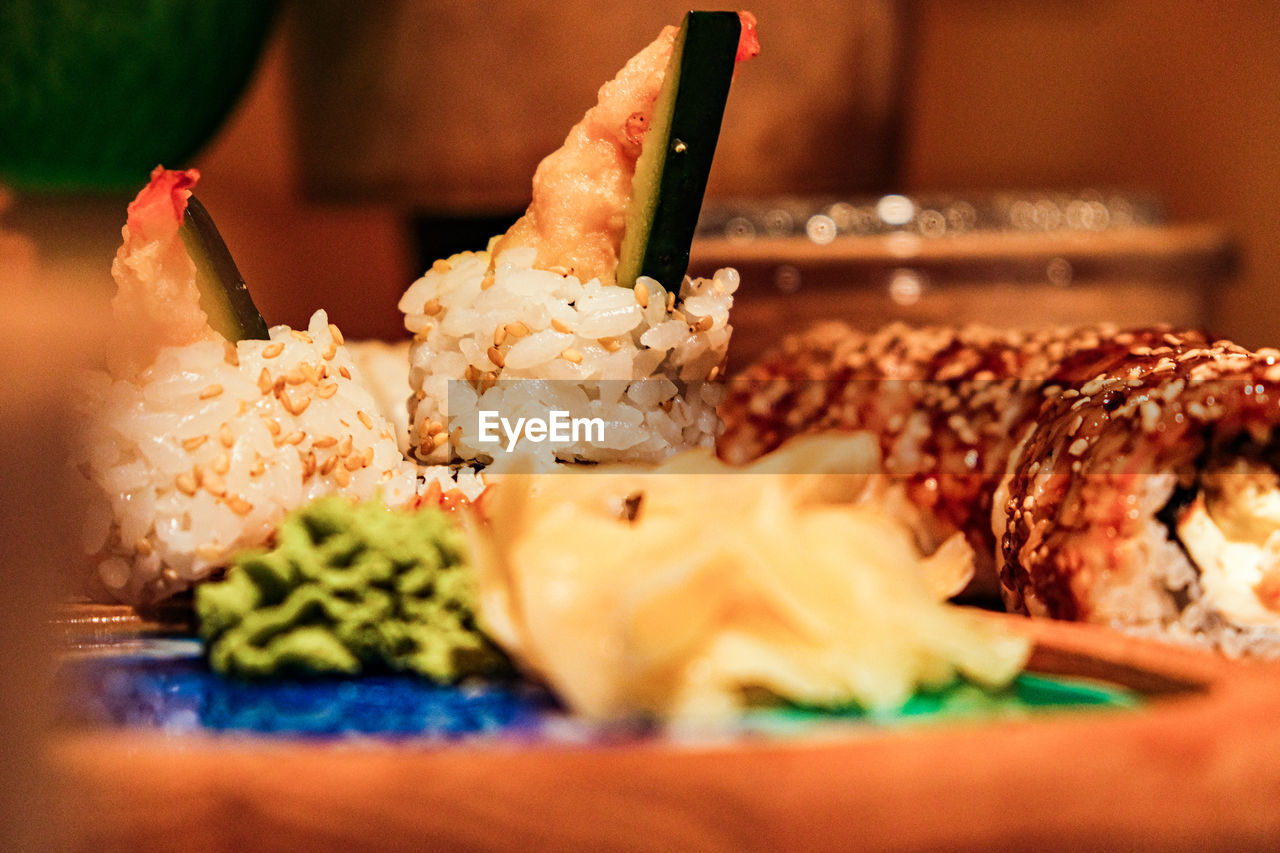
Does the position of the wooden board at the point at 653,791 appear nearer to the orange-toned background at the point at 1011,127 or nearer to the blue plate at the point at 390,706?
the blue plate at the point at 390,706

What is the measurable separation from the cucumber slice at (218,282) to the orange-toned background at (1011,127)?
726 mm

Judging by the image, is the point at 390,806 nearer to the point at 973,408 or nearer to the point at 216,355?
the point at 216,355

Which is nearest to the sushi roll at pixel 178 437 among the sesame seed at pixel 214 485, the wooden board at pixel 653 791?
the sesame seed at pixel 214 485

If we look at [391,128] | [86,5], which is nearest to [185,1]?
[86,5]

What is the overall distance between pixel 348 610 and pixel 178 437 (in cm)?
25

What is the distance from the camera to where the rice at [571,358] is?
96cm

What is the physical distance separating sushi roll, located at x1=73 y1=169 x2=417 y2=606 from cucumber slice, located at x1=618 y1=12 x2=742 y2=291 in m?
0.31

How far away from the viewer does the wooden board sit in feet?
1.73

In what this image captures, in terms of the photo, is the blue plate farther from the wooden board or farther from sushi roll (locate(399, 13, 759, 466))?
sushi roll (locate(399, 13, 759, 466))

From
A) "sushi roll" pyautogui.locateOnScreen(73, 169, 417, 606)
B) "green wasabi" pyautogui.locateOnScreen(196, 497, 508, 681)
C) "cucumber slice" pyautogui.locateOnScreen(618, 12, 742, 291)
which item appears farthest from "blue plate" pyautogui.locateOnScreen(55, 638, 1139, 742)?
"cucumber slice" pyautogui.locateOnScreen(618, 12, 742, 291)

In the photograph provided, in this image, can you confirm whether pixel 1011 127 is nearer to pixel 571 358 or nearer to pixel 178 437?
pixel 571 358

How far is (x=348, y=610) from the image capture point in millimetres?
714

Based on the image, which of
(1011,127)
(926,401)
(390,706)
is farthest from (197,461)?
(1011,127)

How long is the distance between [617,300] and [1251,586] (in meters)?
0.56
